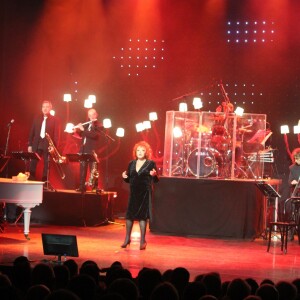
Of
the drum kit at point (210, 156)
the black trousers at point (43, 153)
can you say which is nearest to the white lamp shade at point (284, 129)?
the drum kit at point (210, 156)

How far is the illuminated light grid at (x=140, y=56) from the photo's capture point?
62.1 ft

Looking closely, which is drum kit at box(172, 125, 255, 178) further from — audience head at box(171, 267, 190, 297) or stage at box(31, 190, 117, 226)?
audience head at box(171, 267, 190, 297)

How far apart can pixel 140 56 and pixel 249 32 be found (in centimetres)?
278

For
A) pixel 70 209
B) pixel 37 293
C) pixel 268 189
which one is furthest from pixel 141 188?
pixel 37 293

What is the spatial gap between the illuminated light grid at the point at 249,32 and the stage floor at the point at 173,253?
5620 millimetres

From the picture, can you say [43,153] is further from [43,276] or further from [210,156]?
[43,276]

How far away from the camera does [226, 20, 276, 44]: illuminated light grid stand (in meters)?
18.3

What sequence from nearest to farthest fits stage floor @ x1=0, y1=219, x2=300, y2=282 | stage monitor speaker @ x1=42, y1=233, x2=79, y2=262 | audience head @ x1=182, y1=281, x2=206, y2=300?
audience head @ x1=182, y1=281, x2=206, y2=300 → stage monitor speaker @ x1=42, y1=233, x2=79, y2=262 → stage floor @ x1=0, y1=219, x2=300, y2=282

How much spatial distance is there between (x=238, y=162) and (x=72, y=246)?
20.8 feet

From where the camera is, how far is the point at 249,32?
60.4ft

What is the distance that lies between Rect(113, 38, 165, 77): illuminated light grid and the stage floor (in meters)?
5.34

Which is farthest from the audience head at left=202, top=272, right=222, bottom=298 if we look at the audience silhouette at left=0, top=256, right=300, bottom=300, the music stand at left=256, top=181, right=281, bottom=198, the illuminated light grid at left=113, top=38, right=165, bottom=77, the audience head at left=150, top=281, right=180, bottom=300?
the illuminated light grid at left=113, top=38, right=165, bottom=77

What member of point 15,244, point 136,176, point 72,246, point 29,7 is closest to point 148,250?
point 136,176

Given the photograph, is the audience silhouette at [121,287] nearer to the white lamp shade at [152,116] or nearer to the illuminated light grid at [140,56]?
the white lamp shade at [152,116]
